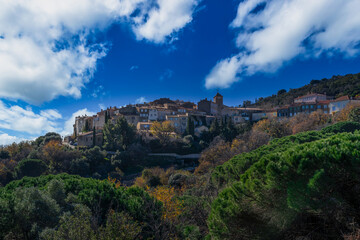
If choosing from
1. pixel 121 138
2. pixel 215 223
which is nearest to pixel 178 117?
pixel 121 138

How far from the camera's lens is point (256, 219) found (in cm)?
759

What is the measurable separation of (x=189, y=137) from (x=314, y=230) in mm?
41053

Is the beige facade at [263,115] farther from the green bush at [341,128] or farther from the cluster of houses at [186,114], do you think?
the green bush at [341,128]

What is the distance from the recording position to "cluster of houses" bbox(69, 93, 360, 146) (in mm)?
50406

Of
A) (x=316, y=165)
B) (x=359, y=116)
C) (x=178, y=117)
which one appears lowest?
(x=316, y=165)

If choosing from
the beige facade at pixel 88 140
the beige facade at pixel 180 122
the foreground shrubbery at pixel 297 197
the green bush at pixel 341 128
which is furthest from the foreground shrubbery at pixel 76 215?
the beige facade at pixel 180 122

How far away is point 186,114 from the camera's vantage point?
186ft

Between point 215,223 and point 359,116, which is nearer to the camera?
point 215,223

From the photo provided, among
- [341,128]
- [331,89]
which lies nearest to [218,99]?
[331,89]

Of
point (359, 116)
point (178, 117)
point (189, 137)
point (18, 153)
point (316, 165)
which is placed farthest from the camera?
point (178, 117)

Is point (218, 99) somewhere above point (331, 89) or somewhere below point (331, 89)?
below

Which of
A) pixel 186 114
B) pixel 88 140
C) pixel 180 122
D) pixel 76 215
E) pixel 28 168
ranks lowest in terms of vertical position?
pixel 76 215

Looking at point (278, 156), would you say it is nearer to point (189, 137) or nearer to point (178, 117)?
point (189, 137)

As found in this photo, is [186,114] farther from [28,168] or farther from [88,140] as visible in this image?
[28,168]
